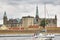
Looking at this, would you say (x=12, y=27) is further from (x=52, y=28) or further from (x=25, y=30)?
(x=52, y=28)

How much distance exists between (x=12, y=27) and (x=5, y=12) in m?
2.00

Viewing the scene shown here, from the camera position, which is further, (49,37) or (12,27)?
(12,27)

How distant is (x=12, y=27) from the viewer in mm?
18719

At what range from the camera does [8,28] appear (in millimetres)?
19156

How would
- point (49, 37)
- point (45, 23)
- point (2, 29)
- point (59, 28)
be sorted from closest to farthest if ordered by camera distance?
point (49, 37) → point (45, 23) → point (59, 28) → point (2, 29)

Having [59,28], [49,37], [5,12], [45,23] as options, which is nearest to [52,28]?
[59,28]

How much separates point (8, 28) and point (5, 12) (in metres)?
2.41

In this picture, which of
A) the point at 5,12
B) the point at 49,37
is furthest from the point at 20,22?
the point at 49,37

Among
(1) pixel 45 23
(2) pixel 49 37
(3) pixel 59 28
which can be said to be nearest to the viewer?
(2) pixel 49 37

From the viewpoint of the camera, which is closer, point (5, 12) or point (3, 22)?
point (5, 12)

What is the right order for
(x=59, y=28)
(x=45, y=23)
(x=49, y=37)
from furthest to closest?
(x=59, y=28) → (x=45, y=23) → (x=49, y=37)

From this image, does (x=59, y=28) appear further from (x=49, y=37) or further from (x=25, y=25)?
(x=49, y=37)

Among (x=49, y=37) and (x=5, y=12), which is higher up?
(x=5, y=12)

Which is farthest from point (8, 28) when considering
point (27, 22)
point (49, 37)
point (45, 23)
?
point (49, 37)
